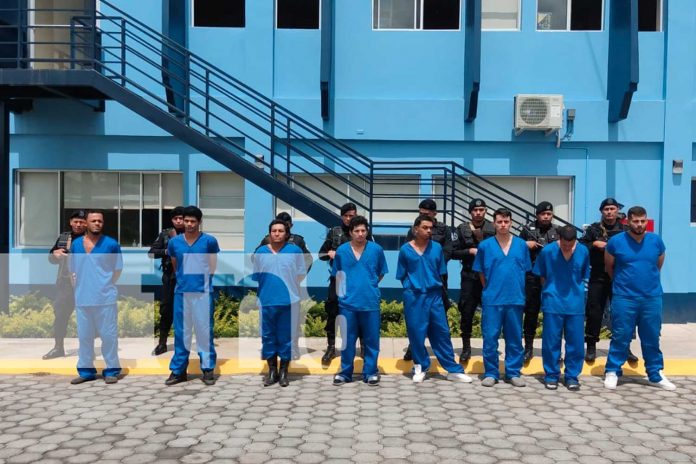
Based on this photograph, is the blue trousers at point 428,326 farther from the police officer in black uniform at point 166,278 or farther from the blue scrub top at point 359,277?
the police officer in black uniform at point 166,278

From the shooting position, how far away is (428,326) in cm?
709

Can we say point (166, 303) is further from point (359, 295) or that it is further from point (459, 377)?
point (459, 377)

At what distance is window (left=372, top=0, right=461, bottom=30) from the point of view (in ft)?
37.6

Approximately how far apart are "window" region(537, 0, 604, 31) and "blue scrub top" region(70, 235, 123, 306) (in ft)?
26.6

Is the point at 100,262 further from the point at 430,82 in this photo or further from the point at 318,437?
the point at 430,82

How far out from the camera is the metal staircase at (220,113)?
30.2ft

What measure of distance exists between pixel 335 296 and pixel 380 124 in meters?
4.41

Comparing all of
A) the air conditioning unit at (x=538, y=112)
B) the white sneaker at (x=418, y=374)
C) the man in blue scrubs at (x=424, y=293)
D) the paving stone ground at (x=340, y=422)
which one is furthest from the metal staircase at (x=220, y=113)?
the paving stone ground at (x=340, y=422)

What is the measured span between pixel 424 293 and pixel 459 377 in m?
0.98

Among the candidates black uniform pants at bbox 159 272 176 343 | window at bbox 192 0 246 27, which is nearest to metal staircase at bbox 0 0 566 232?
window at bbox 192 0 246 27

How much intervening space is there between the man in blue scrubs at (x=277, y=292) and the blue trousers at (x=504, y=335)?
197 centimetres

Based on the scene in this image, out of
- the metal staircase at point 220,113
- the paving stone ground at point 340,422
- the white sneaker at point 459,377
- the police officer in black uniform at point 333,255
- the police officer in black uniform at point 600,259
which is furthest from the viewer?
the metal staircase at point 220,113

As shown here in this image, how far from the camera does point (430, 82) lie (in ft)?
37.1

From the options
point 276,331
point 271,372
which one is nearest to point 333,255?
point 276,331
